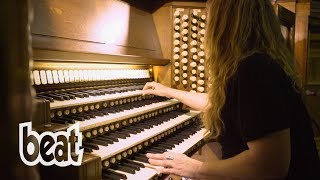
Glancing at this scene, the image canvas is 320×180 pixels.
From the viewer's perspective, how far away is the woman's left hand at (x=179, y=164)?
1.29 meters

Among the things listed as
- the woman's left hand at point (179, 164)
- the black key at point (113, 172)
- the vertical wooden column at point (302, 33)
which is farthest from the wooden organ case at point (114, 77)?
the vertical wooden column at point (302, 33)

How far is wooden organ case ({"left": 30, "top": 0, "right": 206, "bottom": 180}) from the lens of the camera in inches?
64.4

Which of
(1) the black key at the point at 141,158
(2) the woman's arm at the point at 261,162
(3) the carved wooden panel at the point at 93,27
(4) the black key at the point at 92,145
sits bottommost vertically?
(1) the black key at the point at 141,158

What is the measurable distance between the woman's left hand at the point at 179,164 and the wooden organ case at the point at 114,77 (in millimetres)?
307

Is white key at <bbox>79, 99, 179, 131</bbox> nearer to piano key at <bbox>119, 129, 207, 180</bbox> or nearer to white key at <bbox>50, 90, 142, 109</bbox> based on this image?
white key at <bbox>50, 90, 142, 109</bbox>

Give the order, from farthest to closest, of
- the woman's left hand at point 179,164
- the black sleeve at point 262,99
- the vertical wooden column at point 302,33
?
the vertical wooden column at point 302,33 → the woman's left hand at point 179,164 → the black sleeve at point 262,99

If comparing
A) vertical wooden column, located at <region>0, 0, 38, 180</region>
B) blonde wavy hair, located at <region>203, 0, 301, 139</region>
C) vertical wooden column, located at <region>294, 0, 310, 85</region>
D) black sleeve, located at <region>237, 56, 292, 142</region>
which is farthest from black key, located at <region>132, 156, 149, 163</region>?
vertical wooden column, located at <region>294, 0, 310, 85</region>

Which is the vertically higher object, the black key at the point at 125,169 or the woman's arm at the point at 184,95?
the woman's arm at the point at 184,95

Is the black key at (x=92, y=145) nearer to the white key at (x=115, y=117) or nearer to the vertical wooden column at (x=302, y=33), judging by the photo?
the white key at (x=115, y=117)

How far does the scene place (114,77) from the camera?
243 centimetres

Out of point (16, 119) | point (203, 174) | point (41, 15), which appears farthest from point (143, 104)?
point (16, 119)

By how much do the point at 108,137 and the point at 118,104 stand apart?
0.36 m

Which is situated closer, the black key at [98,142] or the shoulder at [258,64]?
the shoulder at [258,64]

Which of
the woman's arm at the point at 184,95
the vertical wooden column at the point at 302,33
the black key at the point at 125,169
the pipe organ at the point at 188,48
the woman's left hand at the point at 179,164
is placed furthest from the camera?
the vertical wooden column at the point at 302,33
